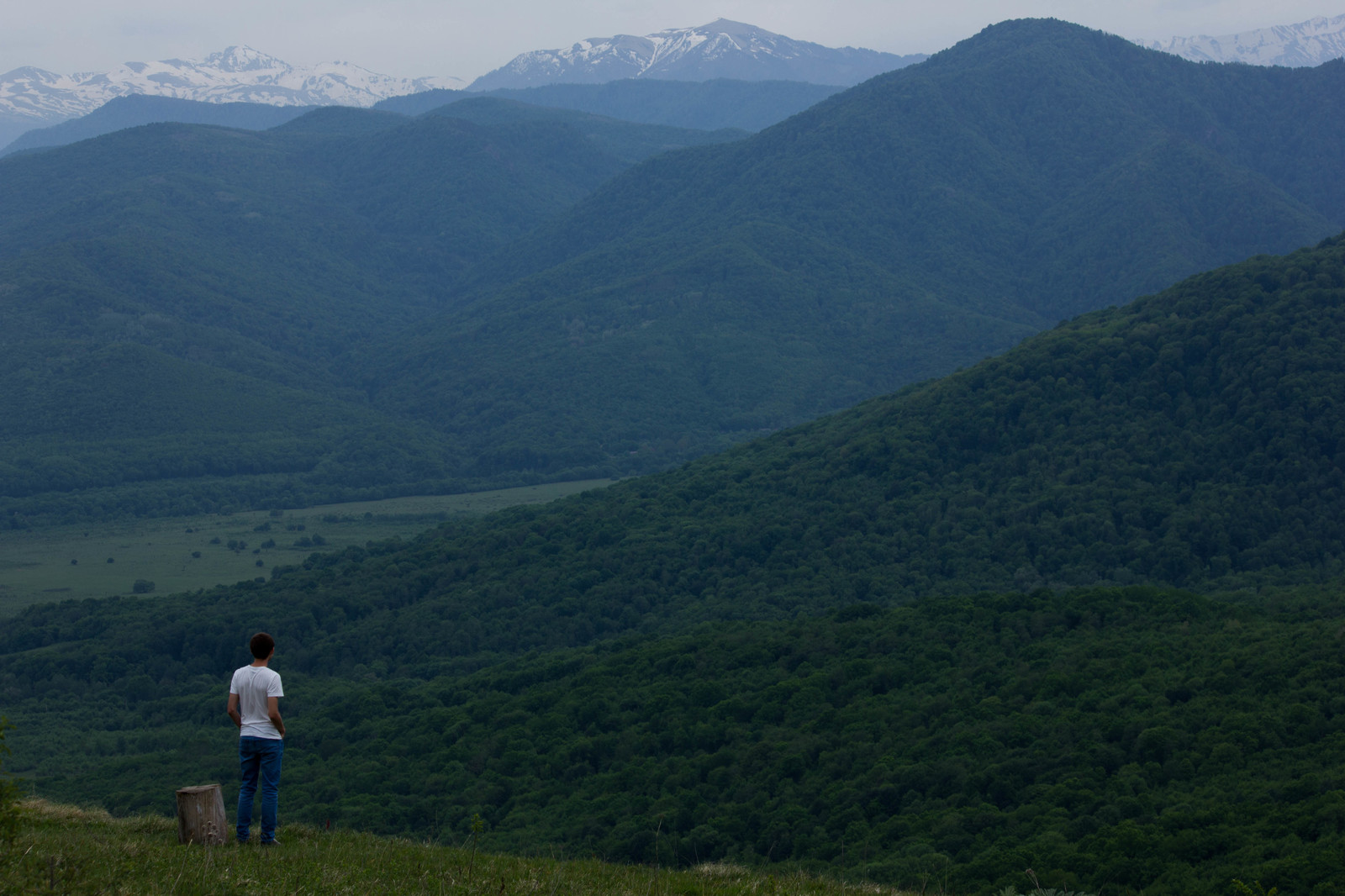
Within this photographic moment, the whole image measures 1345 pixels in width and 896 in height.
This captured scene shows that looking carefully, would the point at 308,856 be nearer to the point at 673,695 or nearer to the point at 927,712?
the point at 927,712

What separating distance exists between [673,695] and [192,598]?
59.5 m

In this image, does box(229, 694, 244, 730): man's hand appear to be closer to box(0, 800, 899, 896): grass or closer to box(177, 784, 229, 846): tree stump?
box(177, 784, 229, 846): tree stump

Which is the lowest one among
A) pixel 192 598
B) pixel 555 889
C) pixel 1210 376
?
pixel 192 598

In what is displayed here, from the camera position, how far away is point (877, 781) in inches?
1559

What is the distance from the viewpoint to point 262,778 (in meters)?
17.3

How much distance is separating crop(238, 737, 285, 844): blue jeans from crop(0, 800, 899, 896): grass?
425mm

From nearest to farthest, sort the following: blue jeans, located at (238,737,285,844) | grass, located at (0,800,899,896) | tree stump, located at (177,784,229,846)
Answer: grass, located at (0,800,899,896) < blue jeans, located at (238,737,285,844) < tree stump, located at (177,784,229,846)

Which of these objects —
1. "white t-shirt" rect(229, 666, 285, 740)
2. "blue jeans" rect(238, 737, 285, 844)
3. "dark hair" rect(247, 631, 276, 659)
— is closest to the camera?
"dark hair" rect(247, 631, 276, 659)

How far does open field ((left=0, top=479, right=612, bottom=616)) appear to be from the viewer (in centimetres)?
10894

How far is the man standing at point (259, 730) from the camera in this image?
1659 centimetres

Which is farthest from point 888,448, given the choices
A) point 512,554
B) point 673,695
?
point 673,695

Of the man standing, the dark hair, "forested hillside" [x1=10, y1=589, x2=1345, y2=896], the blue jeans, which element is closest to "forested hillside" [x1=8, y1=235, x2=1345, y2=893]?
"forested hillside" [x1=10, y1=589, x2=1345, y2=896]

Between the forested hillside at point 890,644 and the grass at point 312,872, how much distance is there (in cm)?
1334

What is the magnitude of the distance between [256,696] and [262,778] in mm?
1585
